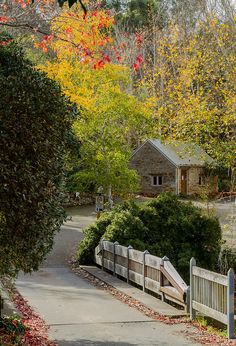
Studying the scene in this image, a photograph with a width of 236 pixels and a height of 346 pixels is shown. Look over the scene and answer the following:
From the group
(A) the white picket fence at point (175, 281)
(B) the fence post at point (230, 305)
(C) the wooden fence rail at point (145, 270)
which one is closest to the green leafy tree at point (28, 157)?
(B) the fence post at point (230, 305)

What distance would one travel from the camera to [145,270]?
52.5 feet

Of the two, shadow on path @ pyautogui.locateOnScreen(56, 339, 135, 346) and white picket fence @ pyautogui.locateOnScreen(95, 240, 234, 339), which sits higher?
white picket fence @ pyautogui.locateOnScreen(95, 240, 234, 339)

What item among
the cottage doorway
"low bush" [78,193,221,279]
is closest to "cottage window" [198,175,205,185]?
the cottage doorway

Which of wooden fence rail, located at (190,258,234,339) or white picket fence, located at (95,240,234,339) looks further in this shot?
white picket fence, located at (95,240,234,339)

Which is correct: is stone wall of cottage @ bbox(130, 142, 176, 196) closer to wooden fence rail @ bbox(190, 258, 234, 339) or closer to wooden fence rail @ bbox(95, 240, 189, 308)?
wooden fence rail @ bbox(95, 240, 189, 308)

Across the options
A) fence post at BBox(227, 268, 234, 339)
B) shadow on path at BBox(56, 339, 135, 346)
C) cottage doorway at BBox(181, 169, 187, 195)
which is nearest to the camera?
shadow on path at BBox(56, 339, 135, 346)

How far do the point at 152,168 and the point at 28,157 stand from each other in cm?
4397

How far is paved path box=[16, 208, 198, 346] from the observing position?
10802 millimetres

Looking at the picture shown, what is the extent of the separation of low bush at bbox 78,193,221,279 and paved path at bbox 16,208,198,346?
245 centimetres

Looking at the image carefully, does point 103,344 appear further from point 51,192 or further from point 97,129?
point 97,129

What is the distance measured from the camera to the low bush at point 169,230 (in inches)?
761

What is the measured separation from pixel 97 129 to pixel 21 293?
40.1 ft

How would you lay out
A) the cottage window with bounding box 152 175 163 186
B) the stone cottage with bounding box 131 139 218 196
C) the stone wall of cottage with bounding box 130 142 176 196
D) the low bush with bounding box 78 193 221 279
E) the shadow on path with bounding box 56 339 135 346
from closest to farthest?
the shadow on path with bounding box 56 339 135 346
the low bush with bounding box 78 193 221 279
the stone cottage with bounding box 131 139 218 196
the stone wall of cottage with bounding box 130 142 176 196
the cottage window with bounding box 152 175 163 186

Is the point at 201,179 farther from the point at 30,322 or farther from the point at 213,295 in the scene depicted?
the point at 30,322
